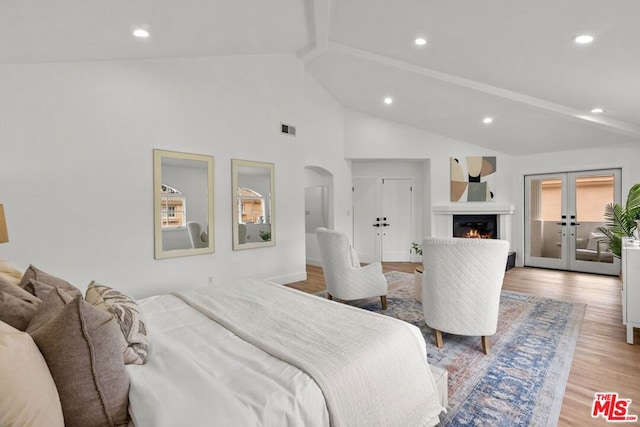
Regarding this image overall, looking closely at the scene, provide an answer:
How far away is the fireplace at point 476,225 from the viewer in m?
6.68

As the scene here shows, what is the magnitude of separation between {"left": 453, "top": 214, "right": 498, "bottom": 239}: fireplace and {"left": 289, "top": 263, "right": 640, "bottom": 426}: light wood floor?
1329mm

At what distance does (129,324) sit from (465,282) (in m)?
2.31

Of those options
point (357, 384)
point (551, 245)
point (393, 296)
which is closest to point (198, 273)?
point (393, 296)

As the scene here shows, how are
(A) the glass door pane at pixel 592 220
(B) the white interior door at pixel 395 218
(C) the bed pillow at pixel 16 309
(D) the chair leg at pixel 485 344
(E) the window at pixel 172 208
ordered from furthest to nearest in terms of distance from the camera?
(B) the white interior door at pixel 395 218, (A) the glass door pane at pixel 592 220, (E) the window at pixel 172 208, (D) the chair leg at pixel 485 344, (C) the bed pillow at pixel 16 309

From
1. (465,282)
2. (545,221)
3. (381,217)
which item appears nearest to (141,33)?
(465,282)

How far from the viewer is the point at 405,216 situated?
7363mm

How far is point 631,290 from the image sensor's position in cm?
284

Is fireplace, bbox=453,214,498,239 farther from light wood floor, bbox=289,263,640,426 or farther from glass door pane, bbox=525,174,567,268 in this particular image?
Answer: light wood floor, bbox=289,263,640,426

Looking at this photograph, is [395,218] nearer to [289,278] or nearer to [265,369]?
[289,278]

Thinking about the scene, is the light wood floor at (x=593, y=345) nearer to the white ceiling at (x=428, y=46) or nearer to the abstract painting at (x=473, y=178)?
the abstract painting at (x=473, y=178)

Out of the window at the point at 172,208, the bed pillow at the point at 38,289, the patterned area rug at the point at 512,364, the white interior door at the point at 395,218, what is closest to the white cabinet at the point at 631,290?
the patterned area rug at the point at 512,364

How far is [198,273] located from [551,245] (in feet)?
21.2

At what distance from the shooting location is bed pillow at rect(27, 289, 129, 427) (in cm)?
96

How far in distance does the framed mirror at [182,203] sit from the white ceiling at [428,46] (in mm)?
1219
